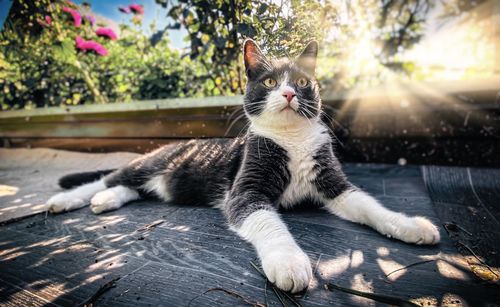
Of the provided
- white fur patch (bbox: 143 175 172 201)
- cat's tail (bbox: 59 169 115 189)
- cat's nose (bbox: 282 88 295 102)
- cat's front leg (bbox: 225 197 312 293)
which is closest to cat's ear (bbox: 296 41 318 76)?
cat's nose (bbox: 282 88 295 102)

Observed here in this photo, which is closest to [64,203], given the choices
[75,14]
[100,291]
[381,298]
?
[100,291]

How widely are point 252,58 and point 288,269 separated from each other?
982mm

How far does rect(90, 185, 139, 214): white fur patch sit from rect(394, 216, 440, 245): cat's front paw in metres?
1.54

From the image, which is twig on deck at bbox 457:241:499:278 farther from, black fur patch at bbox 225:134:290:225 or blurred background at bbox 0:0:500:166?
blurred background at bbox 0:0:500:166

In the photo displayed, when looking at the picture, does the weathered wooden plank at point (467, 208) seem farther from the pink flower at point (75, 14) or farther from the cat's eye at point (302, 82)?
the pink flower at point (75, 14)

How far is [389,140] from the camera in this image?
228cm

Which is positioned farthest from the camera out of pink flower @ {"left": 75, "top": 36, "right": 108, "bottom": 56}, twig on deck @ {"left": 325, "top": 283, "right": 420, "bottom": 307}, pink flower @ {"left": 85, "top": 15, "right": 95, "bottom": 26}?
pink flower @ {"left": 75, "top": 36, "right": 108, "bottom": 56}

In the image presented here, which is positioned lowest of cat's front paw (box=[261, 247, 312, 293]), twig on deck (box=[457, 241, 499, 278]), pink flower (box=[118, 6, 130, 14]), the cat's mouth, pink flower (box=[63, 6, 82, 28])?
twig on deck (box=[457, 241, 499, 278])

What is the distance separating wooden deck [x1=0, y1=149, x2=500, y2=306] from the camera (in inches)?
26.7

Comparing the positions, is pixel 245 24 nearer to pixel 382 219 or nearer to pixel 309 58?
pixel 309 58

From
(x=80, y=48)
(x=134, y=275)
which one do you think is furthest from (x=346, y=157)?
(x=80, y=48)

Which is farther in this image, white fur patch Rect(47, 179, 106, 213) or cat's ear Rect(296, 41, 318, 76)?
white fur patch Rect(47, 179, 106, 213)

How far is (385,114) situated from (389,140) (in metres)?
0.26

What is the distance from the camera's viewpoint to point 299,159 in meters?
1.37
